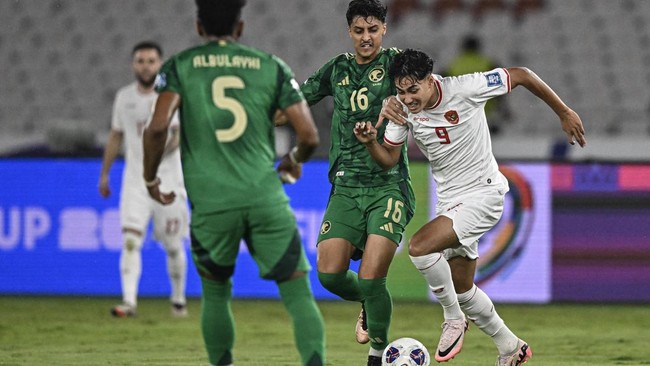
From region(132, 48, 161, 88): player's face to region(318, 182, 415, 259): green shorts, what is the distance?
3.94 metres

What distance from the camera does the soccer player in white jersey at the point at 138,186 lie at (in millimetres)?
10352

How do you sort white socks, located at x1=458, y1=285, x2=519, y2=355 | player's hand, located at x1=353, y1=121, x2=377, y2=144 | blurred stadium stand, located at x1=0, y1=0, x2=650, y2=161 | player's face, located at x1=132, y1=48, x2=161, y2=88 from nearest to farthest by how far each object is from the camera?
player's hand, located at x1=353, y1=121, x2=377, y2=144
white socks, located at x1=458, y1=285, x2=519, y2=355
player's face, located at x1=132, y1=48, x2=161, y2=88
blurred stadium stand, located at x1=0, y1=0, x2=650, y2=161

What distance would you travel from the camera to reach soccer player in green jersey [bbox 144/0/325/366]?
5301 millimetres

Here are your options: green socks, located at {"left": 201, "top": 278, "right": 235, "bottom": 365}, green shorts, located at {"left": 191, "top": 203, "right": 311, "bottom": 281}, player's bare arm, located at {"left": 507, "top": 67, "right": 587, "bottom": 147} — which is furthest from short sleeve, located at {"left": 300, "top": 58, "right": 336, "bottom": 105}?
green socks, located at {"left": 201, "top": 278, "right": 235, "bottom": 365}

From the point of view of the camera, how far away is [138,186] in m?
10.5

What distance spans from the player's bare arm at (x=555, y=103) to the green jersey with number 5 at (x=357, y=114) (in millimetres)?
698

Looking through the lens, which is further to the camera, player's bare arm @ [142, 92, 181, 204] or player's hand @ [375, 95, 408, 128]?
player's hand @ [375, 95, 408, 128]

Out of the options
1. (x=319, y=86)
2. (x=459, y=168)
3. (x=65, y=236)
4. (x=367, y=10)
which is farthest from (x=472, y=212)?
(x=65, y=236)

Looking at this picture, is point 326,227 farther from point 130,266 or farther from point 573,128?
point 130,266

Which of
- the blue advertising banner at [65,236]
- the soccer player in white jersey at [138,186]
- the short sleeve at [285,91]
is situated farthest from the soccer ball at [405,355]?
the blue advertising banner at [65,236]

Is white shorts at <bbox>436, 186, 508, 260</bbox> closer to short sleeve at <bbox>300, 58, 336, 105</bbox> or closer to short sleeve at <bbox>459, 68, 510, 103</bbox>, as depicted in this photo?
short sleeve at <bbox>459, 68, 510, 103</bbox>

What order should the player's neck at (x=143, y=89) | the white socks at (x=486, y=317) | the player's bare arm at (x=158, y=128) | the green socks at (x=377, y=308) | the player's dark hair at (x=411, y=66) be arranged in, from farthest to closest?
the player's neck at (x=143, y=89)
the white socks at (x=486, y=317)
the green socks at (x=377, y=308)
the player's dark hair at (x=411, y=66)
the player's bare arm at (x=158, y=128)

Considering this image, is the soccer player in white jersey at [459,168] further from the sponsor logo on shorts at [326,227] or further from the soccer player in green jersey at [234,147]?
the soccer player in green jersey at [234,147]

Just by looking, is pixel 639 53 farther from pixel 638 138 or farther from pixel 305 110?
pixel 305 110
